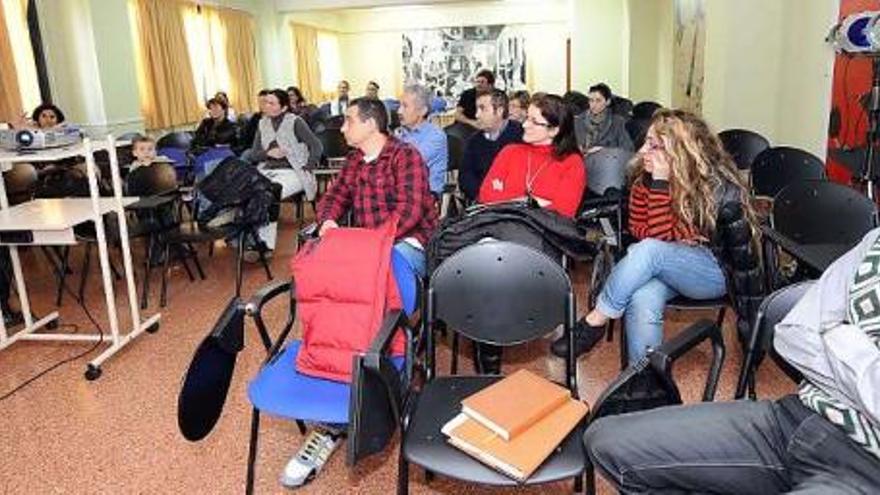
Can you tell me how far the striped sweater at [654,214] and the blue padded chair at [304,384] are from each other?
98 centimetres

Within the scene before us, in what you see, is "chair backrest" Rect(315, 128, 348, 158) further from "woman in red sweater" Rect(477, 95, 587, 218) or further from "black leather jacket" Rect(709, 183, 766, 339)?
"black leather jacket" Rect(709, 183, 766, 339)

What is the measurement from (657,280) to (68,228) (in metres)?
2.42

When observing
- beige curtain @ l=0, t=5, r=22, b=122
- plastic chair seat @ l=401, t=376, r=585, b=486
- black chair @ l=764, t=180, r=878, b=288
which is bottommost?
plastic chair seat @ l=401, t=376, r=585, b=486

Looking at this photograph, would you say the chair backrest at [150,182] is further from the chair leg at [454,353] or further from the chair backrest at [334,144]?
the chair leg at [454,353]

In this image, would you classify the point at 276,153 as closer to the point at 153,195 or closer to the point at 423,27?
the point at 153,195

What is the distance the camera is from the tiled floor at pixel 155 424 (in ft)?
7.23

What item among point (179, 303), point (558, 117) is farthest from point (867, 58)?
point (179, 303)

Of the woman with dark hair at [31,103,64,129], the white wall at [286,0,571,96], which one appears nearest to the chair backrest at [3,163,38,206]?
the woman with dark hair at [31,103,64,129]

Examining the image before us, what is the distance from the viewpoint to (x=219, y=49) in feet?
31.3

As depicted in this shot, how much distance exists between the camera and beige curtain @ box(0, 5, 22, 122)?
6.07m

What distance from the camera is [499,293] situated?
2031 millimetres

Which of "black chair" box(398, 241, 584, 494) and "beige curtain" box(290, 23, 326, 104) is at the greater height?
"beige curtain" box(290, 23, 326, 104)

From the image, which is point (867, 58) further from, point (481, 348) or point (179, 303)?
point (179, 303)

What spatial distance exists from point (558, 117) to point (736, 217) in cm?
109
